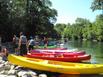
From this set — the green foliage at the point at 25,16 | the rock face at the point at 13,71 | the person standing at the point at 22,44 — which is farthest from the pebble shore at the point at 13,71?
the green foliage at the point at 25,16

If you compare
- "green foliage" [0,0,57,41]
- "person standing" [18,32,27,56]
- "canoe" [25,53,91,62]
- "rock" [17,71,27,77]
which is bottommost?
"rock" [17,71,27,77]

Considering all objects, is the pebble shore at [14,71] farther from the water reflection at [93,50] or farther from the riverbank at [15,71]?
the water reflection at [93,50]

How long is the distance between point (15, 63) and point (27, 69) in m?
0.83

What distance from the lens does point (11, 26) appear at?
39.5 metres

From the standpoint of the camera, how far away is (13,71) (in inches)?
632

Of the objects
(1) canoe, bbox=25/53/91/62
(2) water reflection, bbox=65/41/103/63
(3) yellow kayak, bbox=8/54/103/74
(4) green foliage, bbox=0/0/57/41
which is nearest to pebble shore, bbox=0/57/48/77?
(3) yellow kayak, bbox=8/54/103/74

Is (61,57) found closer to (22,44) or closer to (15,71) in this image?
(22,44)

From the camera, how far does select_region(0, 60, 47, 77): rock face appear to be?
50.5 feet

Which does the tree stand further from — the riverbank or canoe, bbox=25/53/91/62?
the riverbank

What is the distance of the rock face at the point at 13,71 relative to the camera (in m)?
15.4

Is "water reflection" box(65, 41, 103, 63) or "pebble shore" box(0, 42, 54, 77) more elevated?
"pebble shore" box(0, 42, 54, 77)

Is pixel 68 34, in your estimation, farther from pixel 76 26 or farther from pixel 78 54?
pixel 78 54

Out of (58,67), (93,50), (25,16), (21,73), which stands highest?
(25,16)

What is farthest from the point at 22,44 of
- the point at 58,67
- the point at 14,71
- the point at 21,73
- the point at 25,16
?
the point at 25,16
